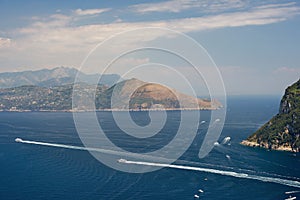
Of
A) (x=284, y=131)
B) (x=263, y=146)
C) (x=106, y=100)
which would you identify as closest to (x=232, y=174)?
(x=263, y=146)

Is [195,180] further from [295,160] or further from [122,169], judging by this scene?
[295,160]

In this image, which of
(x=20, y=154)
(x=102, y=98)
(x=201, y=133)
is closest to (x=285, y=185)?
(x=201, y=133)

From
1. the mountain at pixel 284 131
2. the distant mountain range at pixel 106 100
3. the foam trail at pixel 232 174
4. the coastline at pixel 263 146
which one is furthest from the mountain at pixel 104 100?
the foam trail at pixel 232 174

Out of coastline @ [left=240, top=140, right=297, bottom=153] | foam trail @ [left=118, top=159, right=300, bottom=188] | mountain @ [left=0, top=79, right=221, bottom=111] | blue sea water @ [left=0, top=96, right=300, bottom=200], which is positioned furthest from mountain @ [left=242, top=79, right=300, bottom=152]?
mountain @ [left=0, top=79, right=221, bottom=111]

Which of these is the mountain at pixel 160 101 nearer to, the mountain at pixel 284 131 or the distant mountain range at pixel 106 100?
the distant mountain range at pixel 106 100

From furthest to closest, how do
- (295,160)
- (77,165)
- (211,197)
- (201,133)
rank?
(201,133), (295,160), (77,165), (211,197)

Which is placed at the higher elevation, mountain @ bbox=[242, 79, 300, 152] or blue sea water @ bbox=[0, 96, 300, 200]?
mountain @ bbox=[242, 79, 300, 152]

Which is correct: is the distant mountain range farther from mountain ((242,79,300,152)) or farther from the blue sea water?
the blue sea water

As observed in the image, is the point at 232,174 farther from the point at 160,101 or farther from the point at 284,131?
the point at 160,101

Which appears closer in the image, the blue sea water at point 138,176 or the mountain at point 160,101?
the blue sea water at point 138,176
